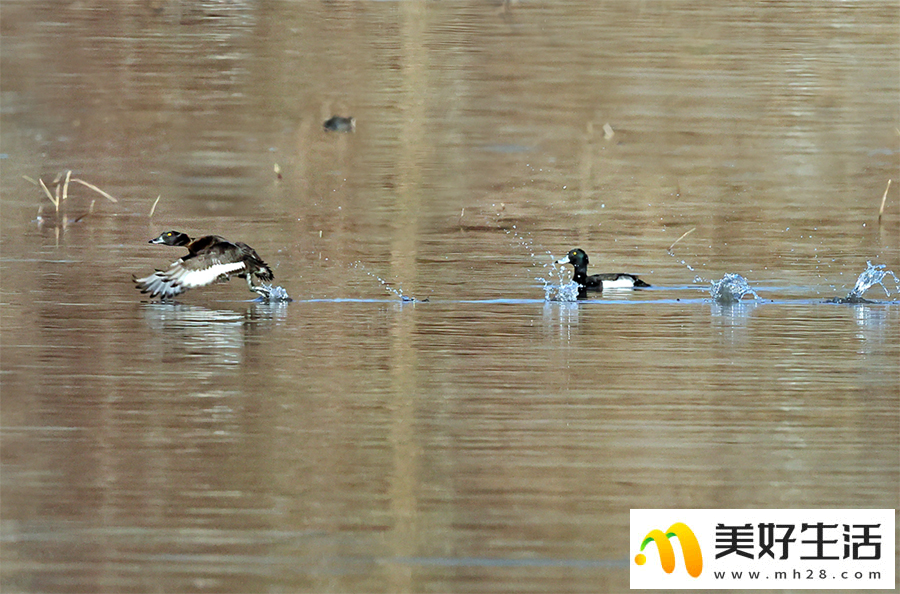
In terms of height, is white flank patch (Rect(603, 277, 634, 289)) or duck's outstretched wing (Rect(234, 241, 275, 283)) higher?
duck's outstretched wing (Rect(234, 241, 275, 283))

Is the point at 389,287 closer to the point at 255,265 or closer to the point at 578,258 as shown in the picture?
the point at 255,265

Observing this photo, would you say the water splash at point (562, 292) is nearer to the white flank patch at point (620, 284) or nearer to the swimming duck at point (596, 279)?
the swimming duck at point (596, 279)

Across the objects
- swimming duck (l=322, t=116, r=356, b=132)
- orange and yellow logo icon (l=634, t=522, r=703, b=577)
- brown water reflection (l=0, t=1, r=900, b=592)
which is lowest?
orange and yellow logo icon (l=634, t=522, r=703, b=577)

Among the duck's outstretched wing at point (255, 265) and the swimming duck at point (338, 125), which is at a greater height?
the swimming duck at point (338, 125)

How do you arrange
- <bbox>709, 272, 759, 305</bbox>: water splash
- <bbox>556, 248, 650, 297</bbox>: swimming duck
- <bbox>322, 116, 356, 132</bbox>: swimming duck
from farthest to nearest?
<bbox>322, 116, 356, 132</bbox>: swimming duck, <bbox>556, 248, 650, 297</bbox>: swimming duck, <bbox>709, 272, 759, 305</bbox>: water splash

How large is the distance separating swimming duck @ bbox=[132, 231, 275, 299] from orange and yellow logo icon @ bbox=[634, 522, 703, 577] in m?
6.56

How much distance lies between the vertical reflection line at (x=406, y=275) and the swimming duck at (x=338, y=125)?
28.1 inches

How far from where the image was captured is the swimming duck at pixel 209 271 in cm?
1251

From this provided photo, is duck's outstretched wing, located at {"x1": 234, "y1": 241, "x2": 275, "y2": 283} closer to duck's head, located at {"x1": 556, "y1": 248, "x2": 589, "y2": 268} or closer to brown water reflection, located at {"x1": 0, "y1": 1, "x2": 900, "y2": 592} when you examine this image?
brown water reflection, located at {"x1": 0, "y1": 1, "x2": 900, "y2": 592}

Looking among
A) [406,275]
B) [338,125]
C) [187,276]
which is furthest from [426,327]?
[338,125]

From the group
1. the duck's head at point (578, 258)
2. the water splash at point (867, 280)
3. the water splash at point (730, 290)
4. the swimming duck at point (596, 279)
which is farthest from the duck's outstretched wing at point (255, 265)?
the water splash at point (867, 280)

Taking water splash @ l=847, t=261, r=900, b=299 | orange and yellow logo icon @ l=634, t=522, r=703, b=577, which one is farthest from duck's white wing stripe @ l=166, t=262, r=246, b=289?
orange and yellow logo icon @ l=634, t=522, r=703, b=577

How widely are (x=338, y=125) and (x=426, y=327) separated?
14345mm

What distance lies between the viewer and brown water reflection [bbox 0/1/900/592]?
6.61 metres
